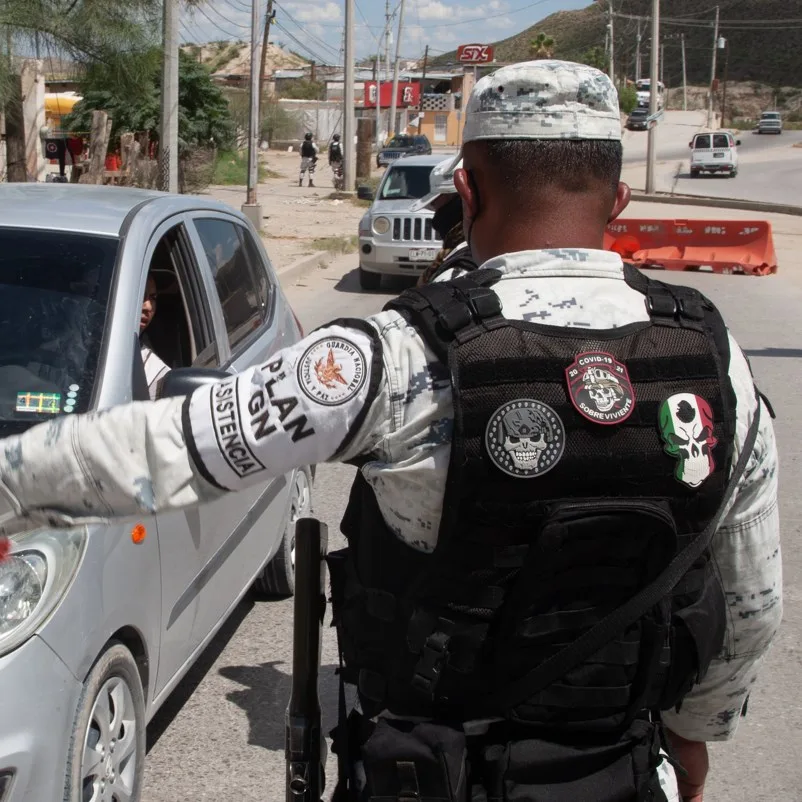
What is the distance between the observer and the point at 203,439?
1.39 metres

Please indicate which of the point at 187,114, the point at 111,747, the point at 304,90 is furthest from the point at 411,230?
the point at 304,90

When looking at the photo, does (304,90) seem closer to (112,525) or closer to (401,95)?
(401,95)

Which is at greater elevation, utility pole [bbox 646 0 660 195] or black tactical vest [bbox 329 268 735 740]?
utility pole [bbox 646 0 660 195]

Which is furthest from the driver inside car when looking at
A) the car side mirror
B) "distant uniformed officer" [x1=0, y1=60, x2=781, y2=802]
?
"distant uniformed officer" [x1=0, y1=60, x2=781, y2=802]

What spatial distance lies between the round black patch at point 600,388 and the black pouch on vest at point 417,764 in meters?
0.50

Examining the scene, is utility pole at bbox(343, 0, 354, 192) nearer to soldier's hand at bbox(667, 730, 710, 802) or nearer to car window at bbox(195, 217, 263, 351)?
car window at bbox(195, 217, 263, 351)

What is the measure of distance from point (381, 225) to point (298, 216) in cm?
1173

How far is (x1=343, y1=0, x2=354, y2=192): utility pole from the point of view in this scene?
2944 centimetres

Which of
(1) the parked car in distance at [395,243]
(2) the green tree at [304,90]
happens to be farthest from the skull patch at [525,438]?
(2) the green tree at [304,90]

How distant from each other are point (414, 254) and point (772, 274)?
5.99 meters

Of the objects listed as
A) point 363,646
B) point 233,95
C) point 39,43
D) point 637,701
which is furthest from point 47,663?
point 233,95

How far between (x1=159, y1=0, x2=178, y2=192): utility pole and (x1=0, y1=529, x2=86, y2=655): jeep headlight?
12027 millimetres

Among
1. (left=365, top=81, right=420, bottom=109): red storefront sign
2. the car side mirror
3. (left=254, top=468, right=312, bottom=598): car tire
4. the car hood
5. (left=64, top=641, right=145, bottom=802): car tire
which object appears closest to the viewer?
(left=64, top=641, right=145, bottom=802): car tire

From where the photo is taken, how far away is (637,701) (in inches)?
63.0
